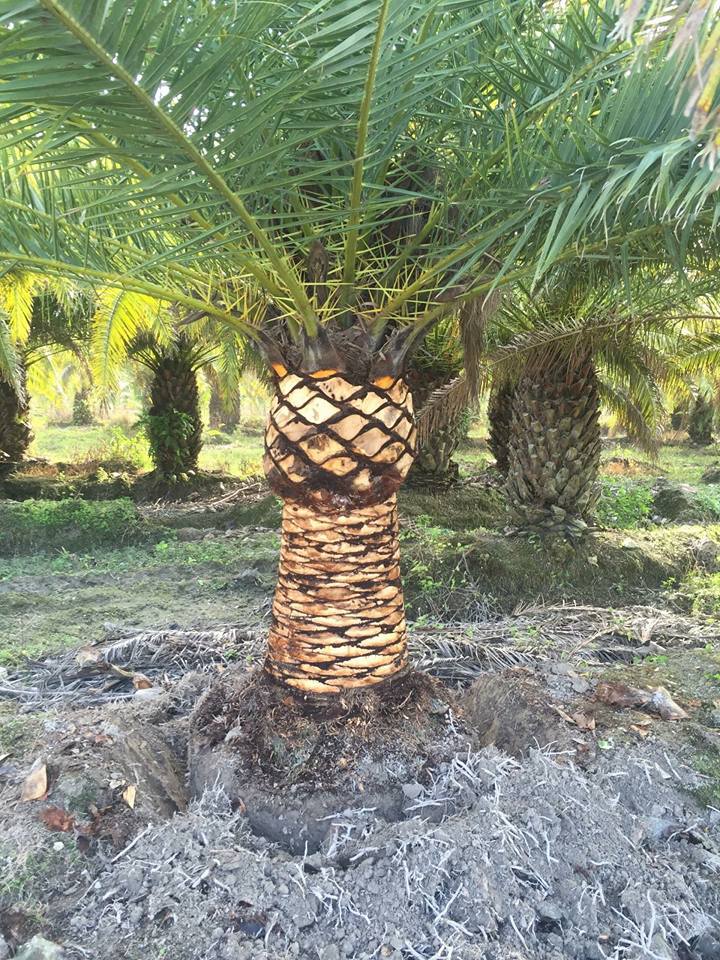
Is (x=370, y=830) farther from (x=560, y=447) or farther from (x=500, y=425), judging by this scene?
(x=500, y=425)

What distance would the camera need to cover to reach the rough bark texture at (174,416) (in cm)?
965

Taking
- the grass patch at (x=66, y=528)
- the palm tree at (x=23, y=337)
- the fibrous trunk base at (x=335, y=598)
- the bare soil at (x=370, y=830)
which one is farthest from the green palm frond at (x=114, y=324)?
the bare soil at (x=370, y=830)

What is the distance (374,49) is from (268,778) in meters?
2.03

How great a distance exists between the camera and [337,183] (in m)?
2.02

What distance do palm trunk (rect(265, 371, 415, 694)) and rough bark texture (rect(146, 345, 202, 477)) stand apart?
7.61 metres

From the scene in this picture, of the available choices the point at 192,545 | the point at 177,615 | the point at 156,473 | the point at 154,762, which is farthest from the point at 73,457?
the point at 154,762

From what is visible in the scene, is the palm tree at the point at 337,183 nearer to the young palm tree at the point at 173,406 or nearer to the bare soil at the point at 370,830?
the bare soil at the point at 370,830

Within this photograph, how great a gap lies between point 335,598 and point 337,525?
256 millimetres

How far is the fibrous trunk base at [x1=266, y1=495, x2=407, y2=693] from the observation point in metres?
2.31

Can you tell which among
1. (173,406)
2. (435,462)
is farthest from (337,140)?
(173,406)

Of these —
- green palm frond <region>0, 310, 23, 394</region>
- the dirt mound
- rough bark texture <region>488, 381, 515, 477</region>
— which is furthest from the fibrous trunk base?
rough bark texture <region>488, 381, 515, 477</region>

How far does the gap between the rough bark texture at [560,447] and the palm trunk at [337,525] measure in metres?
3.58

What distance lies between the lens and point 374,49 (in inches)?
54.7

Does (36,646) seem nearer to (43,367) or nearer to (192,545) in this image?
(192,545)
